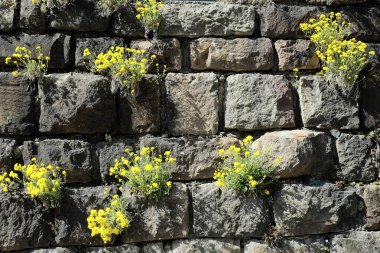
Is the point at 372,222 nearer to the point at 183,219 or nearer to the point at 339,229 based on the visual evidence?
the point at 339,229

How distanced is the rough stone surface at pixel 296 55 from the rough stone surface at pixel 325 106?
151 mm

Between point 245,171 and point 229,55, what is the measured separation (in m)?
1.08

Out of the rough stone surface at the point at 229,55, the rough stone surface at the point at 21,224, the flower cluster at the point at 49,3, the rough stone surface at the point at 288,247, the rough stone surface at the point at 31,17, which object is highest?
the flower cluster at the point at 49,3

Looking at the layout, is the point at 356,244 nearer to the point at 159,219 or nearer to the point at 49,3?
the point at 159,219

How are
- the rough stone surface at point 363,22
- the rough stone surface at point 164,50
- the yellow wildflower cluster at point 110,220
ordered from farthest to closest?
the rough stone surface at point 363,22 < the rough stone surface at point 164,50 < the yellow wildflower cluster at point 110,220

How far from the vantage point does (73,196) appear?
355cm

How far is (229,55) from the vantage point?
3.94m

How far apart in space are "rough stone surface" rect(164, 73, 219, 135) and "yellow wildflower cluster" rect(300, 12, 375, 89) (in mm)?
1016

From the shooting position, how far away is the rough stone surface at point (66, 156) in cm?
356

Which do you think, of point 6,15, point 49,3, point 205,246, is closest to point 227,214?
point 205,246

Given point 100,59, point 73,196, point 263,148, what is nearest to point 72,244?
point 73,196

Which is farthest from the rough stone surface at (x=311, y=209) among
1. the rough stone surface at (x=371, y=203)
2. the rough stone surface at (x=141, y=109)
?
the rough stone surface at (x=141, y=109)

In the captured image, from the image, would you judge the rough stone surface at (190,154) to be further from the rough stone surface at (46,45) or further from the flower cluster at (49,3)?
the flower cluster at (49,3)

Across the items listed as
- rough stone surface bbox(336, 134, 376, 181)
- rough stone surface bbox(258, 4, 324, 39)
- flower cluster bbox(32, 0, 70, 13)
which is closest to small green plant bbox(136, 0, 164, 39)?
flower cluster bbox(32, 0, 70, 13)
